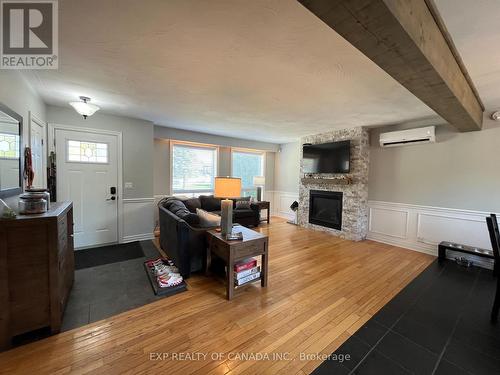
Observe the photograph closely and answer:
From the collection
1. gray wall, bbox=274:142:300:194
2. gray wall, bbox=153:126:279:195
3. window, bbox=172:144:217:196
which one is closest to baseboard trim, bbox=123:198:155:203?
gray wall, bbox=153:126:279:195

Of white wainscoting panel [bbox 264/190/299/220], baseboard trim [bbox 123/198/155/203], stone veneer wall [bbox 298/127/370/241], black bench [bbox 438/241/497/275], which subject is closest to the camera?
black bench [bbox 438/241/497/275]

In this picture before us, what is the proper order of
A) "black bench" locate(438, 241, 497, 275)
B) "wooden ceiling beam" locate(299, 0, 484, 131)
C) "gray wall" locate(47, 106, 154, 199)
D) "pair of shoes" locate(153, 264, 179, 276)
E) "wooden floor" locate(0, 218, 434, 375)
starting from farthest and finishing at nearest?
"gray wall" locate(47, 106, 154, 199), "black bench" locate(438, 241, 497, 275), "pair of shoes" locate(153, 264, 179, 276), "wooden floor" locate(0, 218, 434, 375), "wooden ceiling beam" locate(299, 0, 484, 131)

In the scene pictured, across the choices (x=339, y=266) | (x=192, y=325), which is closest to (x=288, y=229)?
(x=339, y=266)

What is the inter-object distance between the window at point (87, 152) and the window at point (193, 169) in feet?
5.24

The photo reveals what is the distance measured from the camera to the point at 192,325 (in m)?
1.88

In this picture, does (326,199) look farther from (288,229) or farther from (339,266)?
(339,266)

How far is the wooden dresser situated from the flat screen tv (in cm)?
484

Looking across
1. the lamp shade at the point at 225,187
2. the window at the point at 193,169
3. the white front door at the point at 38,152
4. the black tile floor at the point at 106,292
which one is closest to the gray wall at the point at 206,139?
the window at the point at 193,169

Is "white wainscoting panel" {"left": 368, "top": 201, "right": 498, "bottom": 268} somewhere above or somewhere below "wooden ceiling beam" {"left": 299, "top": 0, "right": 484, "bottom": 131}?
below

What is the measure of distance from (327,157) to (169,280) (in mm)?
4236

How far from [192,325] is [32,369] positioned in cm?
110

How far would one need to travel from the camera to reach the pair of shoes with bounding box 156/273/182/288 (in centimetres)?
244

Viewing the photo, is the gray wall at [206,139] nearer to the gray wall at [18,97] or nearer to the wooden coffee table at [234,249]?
the gray wall at [18,97]

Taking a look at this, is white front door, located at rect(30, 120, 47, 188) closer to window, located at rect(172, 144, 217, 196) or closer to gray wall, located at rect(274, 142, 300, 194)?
window, located at rect(172, 144, 217, 196)
